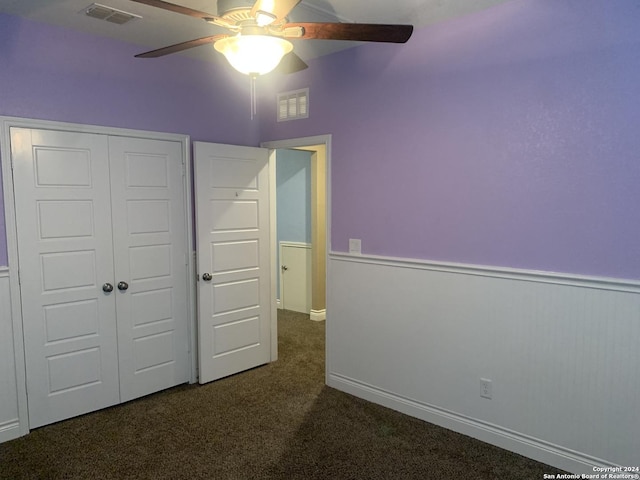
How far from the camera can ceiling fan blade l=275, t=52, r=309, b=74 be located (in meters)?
2.37

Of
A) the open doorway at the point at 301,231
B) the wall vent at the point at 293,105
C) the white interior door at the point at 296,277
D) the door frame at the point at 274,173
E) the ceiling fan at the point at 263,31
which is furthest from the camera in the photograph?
the white interior door at the point at 296,277

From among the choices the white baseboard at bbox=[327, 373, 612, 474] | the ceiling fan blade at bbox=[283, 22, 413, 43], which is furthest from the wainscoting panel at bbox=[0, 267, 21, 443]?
the ceiling fan blade at bbox=[283, 22, 413, 43]

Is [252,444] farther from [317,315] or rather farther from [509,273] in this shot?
[317,315]

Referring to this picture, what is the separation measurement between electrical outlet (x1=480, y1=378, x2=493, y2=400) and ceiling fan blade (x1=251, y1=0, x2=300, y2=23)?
7.95 ft

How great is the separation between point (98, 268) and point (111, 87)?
132cm

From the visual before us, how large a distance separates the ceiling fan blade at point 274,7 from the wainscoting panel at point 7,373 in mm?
2350

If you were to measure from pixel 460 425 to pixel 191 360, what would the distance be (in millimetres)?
2193

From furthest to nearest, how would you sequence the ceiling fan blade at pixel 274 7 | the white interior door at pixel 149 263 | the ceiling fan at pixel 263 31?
the white interior door at pixel 149 263 < the ceiling fan at pixel 263 31 < the ceiling fan blade at pixel 274 7

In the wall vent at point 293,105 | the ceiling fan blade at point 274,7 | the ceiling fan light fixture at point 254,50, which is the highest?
the wall vent at point 293,105

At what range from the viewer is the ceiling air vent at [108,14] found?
267 centimetres

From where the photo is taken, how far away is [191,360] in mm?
3738

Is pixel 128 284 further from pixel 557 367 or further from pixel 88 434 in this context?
pixel 557 367

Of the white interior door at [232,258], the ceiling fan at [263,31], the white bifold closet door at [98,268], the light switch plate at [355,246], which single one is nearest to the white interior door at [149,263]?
the white bifold closet door at [98,268]

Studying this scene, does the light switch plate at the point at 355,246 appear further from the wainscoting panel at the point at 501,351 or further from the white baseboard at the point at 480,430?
the white baseboard at the point at 480,430
